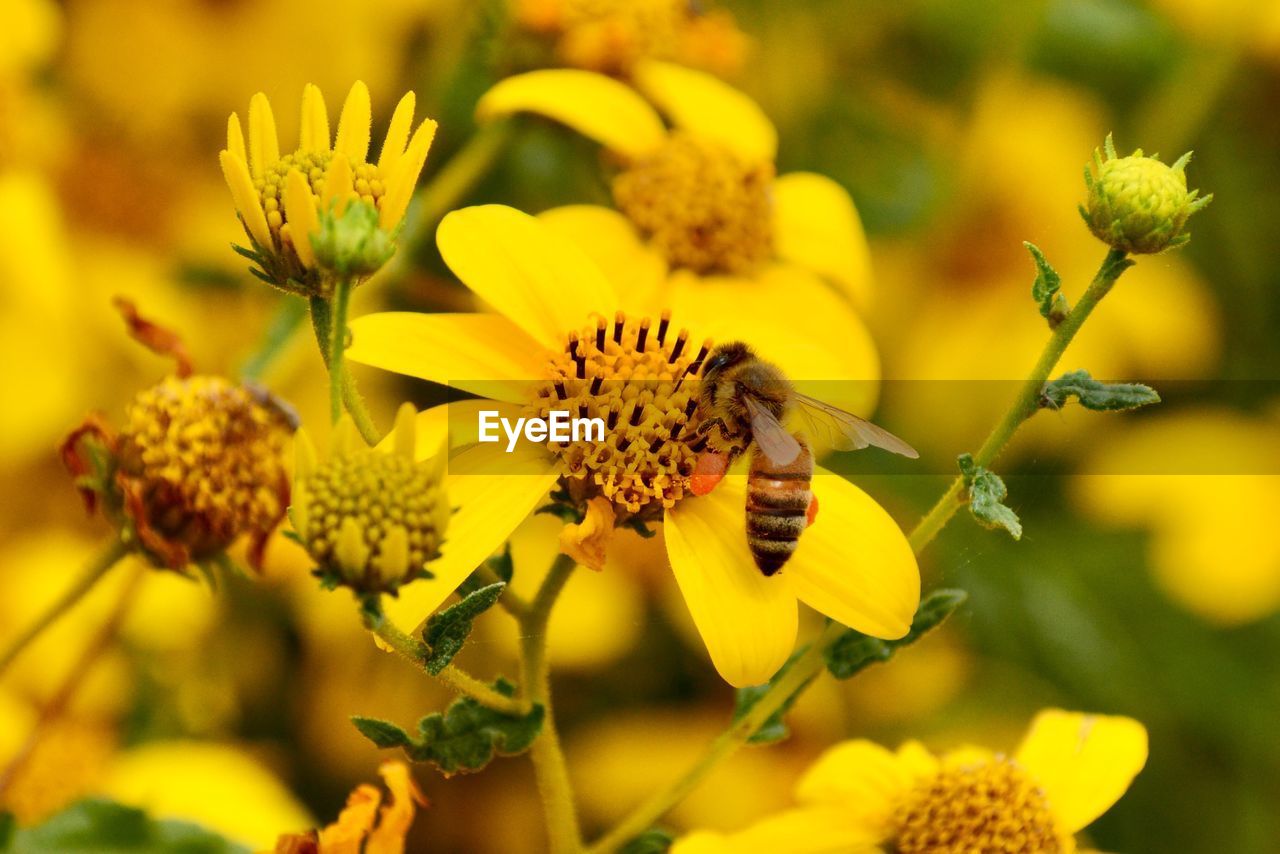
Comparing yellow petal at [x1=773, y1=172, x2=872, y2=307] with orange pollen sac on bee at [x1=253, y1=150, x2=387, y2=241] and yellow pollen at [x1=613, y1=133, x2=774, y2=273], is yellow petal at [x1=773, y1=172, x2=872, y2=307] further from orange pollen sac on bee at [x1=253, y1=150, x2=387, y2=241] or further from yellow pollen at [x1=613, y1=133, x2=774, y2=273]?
orange pollen sac on bee at [x1=253, y1=150, x2=387, y2=241]

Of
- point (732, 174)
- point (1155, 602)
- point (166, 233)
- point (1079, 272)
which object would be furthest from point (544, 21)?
point (1155, 602)

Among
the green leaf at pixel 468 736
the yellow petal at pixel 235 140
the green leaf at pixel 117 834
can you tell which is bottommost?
the green leaf at pixel 117 834

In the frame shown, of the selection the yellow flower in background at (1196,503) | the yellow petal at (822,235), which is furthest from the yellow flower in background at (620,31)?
the yellow flower in background at (1196,503)

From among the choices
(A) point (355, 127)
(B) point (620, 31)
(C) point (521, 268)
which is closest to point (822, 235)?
(B) point (620, 31)

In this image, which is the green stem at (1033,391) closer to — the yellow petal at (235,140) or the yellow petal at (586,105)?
the yellow petal at (235,140)

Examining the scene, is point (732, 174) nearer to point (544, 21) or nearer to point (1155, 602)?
point (544, 21)

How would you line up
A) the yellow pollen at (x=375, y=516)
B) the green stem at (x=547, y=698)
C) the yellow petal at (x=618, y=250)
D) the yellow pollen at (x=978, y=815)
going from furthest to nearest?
the yellow petal at (x=618, y=250) → the yellow pollen at (x=978, y=815) → the green stem at (x=547, y=698) → the yellow pollen at (x=375, y=516)

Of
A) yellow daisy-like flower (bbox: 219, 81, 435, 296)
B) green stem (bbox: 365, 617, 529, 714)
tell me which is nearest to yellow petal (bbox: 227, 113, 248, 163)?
yellow daisy-like flower (bbox: 219, 81, 435, 296)

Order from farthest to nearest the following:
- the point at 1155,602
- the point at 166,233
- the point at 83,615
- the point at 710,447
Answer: the point at 1155,602 → the point at 166,233 → the point at 83,615 → the point at 710,447
